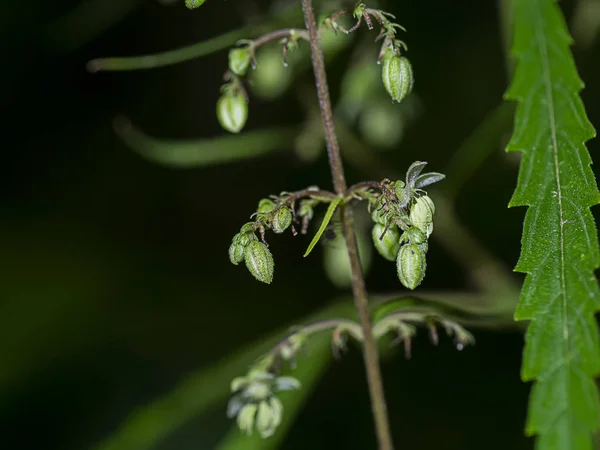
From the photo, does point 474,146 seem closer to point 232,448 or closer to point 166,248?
point 232,448

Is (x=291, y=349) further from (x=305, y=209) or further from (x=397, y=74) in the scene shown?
(x=397, y=74)

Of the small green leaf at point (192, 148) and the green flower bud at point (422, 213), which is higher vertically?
the small green leaf at point (192, 148)

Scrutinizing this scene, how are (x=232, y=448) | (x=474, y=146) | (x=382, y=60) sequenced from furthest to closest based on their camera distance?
(x=474, y=146)
(x=232, y=448)
(x=382, y=60)

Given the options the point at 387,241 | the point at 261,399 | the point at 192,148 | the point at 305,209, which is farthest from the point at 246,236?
the point at 192,148

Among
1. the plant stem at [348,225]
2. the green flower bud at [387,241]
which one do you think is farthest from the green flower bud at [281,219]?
the green flower bud at [387,241]

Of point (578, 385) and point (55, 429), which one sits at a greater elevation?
point (578, 385)

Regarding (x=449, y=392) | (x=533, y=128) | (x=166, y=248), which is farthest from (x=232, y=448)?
(x=166, y=248)

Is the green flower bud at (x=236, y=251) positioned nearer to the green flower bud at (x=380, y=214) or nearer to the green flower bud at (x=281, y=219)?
the green flower bud at (x=281, y=219)
